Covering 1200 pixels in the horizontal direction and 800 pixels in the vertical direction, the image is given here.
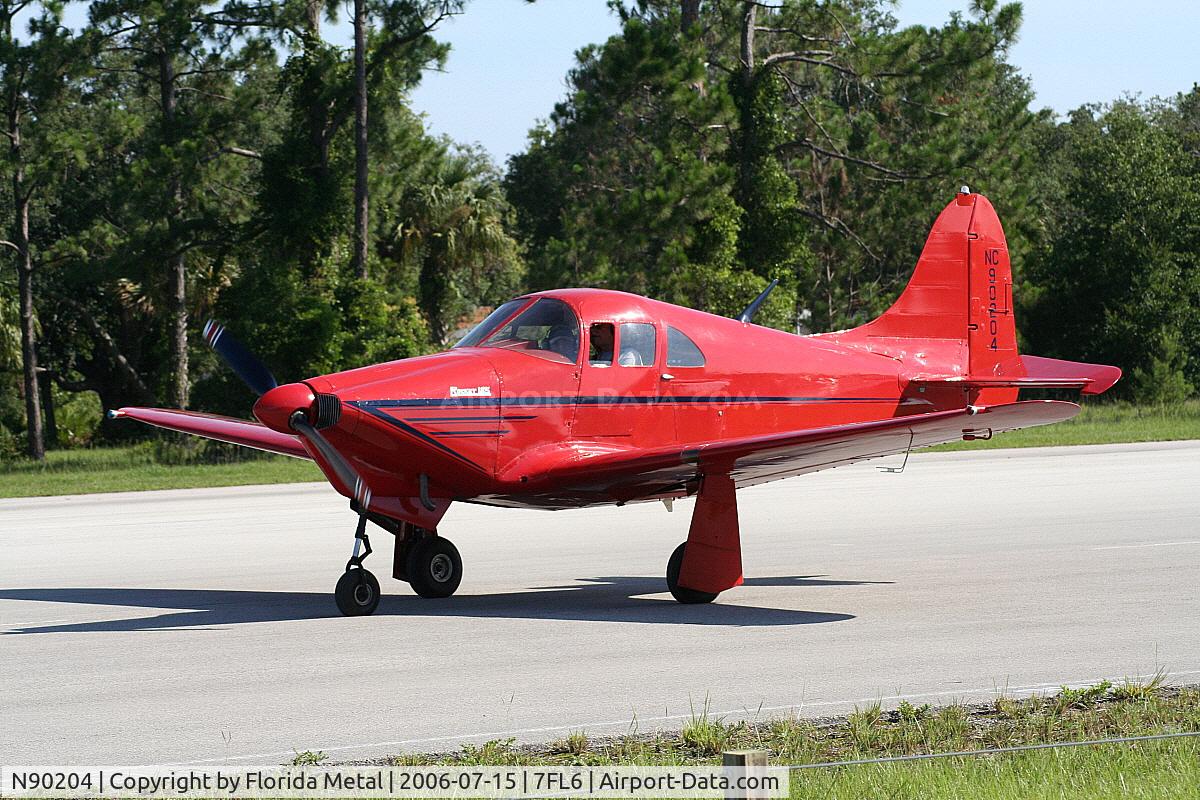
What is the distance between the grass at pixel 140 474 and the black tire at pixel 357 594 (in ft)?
57.5

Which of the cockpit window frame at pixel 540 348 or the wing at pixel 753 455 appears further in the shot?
the cockpit window frame at pixel 540 348

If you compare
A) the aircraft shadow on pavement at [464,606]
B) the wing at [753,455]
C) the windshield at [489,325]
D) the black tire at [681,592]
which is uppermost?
the windshield at [489,325]

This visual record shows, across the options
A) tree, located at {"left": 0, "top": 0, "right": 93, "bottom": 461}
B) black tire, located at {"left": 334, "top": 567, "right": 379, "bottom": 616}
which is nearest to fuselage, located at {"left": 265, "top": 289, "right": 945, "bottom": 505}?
black tire, located at {"left": 334, "top": 567, "right": 379, "bottom": 616}

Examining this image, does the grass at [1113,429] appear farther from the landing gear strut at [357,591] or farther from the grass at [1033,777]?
the grass at [1033,777]

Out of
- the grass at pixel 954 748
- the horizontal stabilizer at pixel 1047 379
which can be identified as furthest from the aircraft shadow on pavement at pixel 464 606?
the grass at pixel 954 748

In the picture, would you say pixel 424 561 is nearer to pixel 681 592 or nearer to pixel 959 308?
pixel 681 592

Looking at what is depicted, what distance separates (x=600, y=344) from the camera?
11.4m

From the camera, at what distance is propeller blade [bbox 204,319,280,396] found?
10.9 m

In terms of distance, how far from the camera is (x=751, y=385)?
39.5 feet

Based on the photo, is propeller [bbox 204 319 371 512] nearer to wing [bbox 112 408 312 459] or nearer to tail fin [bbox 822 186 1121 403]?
wing [bbox 112 408 312 459]

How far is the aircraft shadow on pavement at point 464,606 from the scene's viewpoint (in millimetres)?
10422

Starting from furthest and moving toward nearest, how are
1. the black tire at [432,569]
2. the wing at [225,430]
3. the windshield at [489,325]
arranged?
the wing at [225,430]
the black tire at [432,569]
the windshield at [489,325]

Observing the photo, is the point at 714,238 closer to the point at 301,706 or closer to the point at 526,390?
the point at 526,390

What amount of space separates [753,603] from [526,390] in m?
2.61
